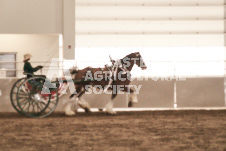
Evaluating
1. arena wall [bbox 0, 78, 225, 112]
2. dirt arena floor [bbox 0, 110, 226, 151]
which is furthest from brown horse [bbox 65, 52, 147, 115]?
arena wall [bbox 0, 78, 225, 112]

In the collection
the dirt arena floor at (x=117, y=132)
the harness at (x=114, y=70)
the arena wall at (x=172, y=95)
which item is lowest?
the dirt arena floor at (x=117, y=132)

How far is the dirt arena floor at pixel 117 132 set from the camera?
6555mm

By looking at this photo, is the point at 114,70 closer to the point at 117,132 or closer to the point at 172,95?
the point at 172,95

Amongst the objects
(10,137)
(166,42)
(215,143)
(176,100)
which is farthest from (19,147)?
(166,42)

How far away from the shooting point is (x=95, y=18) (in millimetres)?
14352

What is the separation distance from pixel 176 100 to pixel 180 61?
1426 mm

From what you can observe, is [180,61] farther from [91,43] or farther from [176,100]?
[91,43]

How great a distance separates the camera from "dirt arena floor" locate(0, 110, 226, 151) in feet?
21.5

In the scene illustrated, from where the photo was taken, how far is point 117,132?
7.86m

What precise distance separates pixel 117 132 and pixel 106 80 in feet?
10.8

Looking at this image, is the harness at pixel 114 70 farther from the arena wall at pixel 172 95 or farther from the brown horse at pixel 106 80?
the arena wall at pixel 172 95

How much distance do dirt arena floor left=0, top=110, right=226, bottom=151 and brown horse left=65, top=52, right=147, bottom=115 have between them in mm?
360


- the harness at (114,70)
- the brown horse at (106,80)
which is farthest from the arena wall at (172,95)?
the harness at (114,70)

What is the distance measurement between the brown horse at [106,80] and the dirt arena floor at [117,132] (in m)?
0.36
